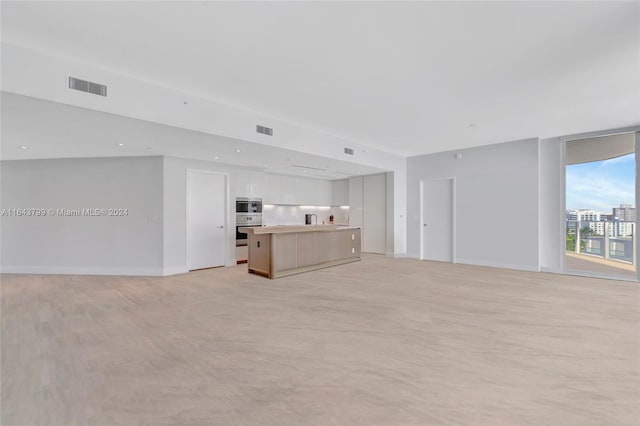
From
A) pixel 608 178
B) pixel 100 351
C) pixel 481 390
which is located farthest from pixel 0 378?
pixel 608 178

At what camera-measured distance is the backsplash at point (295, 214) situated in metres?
9.12

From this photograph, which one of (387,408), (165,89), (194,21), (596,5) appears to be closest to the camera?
(387,408)

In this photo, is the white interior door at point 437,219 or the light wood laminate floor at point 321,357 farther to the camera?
the white interior door at point 437,219

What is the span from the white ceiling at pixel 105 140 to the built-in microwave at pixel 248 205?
0.95 metres

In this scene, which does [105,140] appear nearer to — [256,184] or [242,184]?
[242,184]

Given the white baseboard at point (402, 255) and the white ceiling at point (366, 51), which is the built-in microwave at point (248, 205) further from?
→ the white baseboard at point (402, 255)

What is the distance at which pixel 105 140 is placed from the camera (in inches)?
188

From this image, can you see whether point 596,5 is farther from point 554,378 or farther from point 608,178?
point 608,178

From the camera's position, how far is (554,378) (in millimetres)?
2193

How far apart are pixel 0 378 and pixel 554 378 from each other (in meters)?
4.25

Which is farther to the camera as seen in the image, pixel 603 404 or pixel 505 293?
pixel 505 293

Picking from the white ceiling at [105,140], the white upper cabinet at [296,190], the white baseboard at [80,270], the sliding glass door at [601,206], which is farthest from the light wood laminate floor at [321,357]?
the white upper cabinet at [296,190]

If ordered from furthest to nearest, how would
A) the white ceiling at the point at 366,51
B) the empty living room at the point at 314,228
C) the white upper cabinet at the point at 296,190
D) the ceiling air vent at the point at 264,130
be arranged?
the white upper cabinet at the point at 296,190 < the ceiling air vent at the point at 264,130 < the white ceiling at the point at 366,51 < the empty living room at the point at 314,228

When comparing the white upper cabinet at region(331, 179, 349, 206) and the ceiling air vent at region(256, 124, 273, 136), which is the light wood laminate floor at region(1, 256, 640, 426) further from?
the white upper cabinet at region(331, 179, 349, 206)
